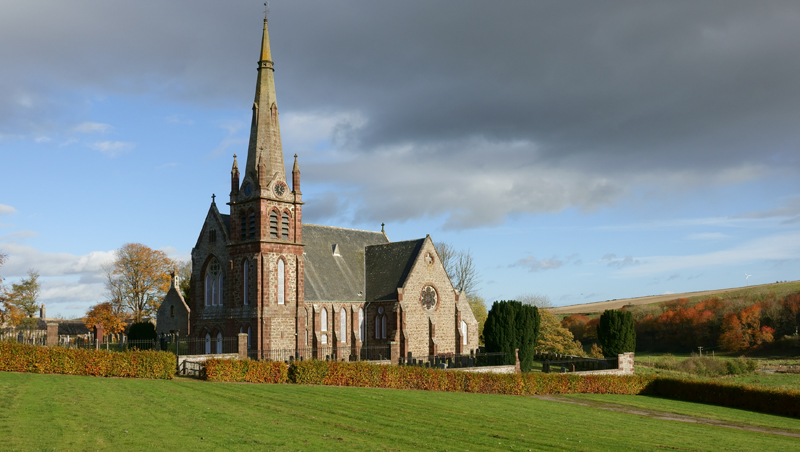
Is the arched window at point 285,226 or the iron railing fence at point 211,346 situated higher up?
the arched window at point 285,226

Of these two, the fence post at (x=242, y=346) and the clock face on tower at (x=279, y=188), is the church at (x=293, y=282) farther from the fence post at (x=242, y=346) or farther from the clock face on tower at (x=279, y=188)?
the fence post at (x=242, y=346)

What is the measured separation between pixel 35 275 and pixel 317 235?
120 feet

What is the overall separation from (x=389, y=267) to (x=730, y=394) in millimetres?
26879

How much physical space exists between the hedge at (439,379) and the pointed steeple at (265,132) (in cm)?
1859

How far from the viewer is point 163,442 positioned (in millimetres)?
16578

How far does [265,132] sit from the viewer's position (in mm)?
48156

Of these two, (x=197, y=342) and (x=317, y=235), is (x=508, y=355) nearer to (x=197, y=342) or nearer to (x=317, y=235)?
(x=317, y=235)

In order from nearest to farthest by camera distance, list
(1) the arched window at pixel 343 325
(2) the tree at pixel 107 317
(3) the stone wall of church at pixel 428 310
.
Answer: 1. (1) the arched window at pixel 343 325
2. (3) the stone wall of church at pixel 428 310
3. (2) the tree at pixel 107 317

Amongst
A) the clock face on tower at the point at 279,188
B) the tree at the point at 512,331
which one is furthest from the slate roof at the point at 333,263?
the tree at the point at 512,331

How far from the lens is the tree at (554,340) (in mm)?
65438

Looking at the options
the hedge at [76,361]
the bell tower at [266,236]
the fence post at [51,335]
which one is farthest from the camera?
the bell tower at [266,236]

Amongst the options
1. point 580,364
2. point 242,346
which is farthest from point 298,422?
point 580,364

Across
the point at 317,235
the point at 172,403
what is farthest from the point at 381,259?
the point at 172,403

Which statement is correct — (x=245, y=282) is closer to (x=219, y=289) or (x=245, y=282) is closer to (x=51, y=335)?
(x=219, y=289)
